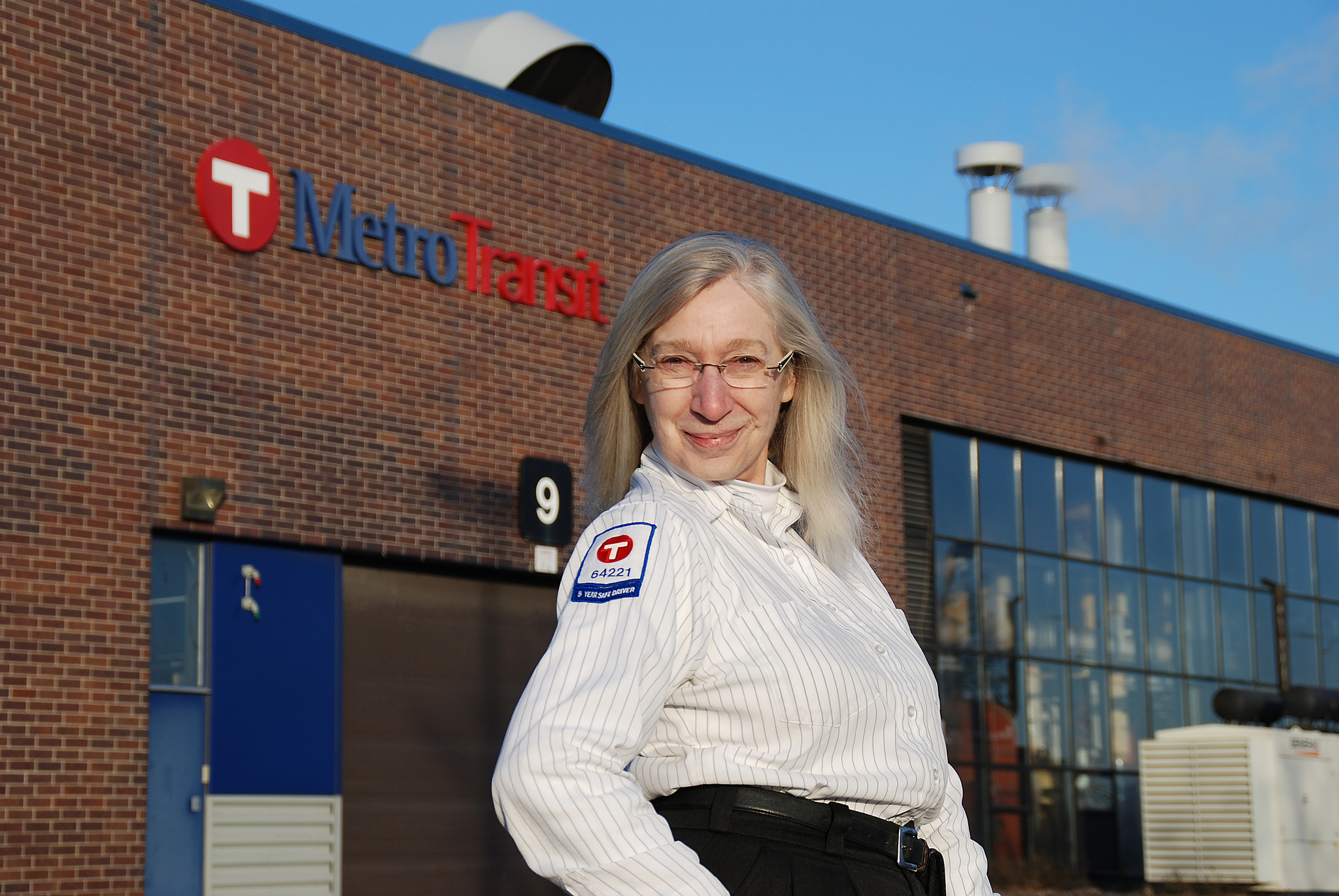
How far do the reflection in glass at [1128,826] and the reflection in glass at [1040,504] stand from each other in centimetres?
309

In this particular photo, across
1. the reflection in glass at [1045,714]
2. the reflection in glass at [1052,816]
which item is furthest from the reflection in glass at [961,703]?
the reflection in glass at [1052,816]

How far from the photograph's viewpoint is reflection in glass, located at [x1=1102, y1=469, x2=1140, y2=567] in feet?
66.5

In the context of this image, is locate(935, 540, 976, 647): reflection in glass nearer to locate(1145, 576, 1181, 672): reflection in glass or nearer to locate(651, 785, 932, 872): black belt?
locate(1145, 576, 1181, 672): reflection in glass

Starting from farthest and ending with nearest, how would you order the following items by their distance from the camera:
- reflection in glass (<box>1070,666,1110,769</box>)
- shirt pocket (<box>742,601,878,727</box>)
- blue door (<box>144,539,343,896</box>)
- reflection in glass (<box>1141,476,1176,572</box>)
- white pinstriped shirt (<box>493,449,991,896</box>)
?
reflection in glass (<box>1141,476,1176,572</box>) → reflection in glass (<box>1070,666,1110,769</box>) → blue door (<box>144,539,343,896</box>) → shirt pocket (<box>742,601,878,727</box>) → white pinstriped shirt (<box>493,449,991,896</box>)

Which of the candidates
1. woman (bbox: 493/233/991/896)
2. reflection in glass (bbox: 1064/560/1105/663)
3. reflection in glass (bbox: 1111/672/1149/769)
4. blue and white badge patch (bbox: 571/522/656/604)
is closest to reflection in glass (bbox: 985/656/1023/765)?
reflection in glass (bbox: 1064/560/1105/663)

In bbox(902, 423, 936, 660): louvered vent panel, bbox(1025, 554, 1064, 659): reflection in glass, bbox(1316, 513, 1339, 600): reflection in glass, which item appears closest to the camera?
bbox(902, 423, 936, 660): louvered vent panel

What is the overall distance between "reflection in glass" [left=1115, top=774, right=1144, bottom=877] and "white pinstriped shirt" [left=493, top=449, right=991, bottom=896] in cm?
1763

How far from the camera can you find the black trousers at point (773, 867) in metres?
2.35

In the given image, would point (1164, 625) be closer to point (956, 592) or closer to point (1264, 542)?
point (1264, 542)

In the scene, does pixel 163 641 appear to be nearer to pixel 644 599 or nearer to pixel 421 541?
pixel 421 541

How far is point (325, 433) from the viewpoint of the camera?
12.4 meters

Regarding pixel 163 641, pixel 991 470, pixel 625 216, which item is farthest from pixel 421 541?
pixel 991 470

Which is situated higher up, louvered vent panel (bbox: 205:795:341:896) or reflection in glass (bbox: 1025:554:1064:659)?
reflection in glass (bbox: 1025:554:1064:659)

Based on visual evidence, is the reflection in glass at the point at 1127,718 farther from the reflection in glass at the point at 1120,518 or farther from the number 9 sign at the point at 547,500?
the number 9 sign at the point at 547,500
